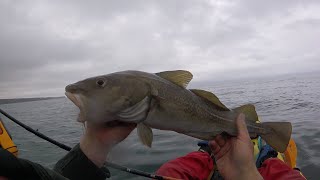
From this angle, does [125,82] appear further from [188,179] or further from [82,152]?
[188,179]

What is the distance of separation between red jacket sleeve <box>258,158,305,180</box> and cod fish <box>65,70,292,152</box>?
1.47 meters

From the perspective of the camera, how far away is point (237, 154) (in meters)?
3.11

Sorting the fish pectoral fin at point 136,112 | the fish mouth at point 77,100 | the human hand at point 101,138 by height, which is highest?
the fish mouth at point 77,100

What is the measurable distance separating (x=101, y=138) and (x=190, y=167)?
8.06ft

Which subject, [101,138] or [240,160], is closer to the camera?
[101,138]

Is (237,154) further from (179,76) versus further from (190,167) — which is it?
(190,167)

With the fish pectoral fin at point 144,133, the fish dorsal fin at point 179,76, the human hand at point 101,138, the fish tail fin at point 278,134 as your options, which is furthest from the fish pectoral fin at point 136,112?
the fish tail fin at point 278,134

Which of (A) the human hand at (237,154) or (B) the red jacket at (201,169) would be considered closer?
(A) the human hand at (237,154)

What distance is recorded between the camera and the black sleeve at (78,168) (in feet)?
9.15

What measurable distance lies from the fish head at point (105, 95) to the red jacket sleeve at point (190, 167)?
2523 millimetres

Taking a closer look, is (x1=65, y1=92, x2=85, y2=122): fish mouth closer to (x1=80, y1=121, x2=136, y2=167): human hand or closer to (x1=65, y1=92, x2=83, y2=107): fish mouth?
(x1=65, y1=92, x2=83, y2=107): fish mouth

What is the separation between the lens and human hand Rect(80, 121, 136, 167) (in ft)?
9.00

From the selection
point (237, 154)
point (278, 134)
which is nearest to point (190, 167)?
point (278, 134)

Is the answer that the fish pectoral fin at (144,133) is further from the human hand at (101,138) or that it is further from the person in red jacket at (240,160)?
the person in red jacket at (240,160)
